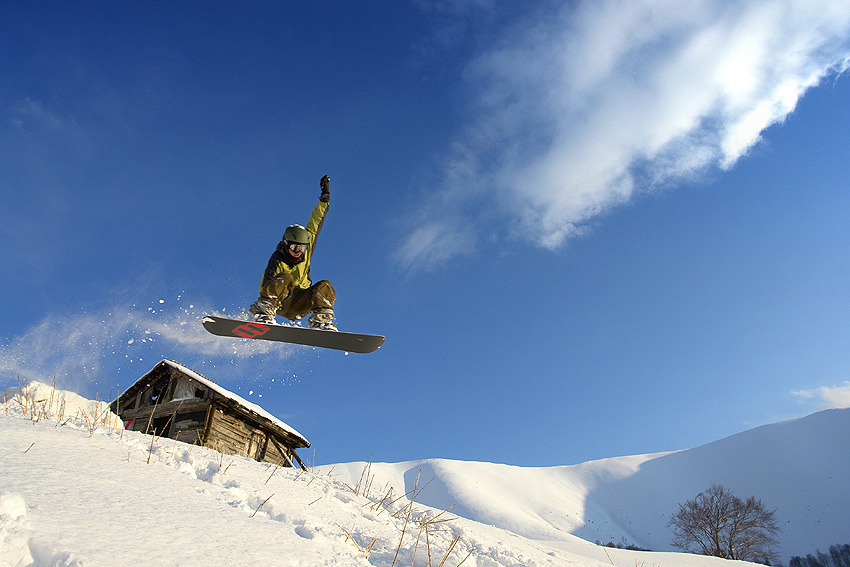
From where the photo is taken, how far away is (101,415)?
4074 millimetres

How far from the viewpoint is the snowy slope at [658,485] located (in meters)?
71.4

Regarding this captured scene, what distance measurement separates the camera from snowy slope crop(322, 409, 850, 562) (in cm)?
7144

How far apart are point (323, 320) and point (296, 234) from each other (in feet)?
4.40

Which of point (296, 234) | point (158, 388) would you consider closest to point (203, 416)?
point (158, 388)

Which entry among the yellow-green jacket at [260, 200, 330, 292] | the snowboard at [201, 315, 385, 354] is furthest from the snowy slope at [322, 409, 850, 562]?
the yellow-green jacket at [260, 200, 330, 292]

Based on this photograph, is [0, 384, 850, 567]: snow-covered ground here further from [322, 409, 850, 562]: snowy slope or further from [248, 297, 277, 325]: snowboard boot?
[322, 409, 850, 562]: snowy slope

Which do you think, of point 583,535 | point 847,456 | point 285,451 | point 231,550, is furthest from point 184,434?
point 847,456

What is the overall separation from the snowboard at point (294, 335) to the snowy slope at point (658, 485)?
62.2 metres

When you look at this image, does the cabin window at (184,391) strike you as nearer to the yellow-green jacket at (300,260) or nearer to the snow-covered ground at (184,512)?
the snow-covered ground at (184,512)

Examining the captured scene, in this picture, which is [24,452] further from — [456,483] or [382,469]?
[382,469]

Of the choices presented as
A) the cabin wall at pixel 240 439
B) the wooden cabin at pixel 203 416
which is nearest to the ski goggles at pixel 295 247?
the cabin wall at pixel 240 439

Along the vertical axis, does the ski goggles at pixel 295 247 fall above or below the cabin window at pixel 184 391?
above

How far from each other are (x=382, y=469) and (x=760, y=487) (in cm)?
8192

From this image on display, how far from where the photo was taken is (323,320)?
6414mm
